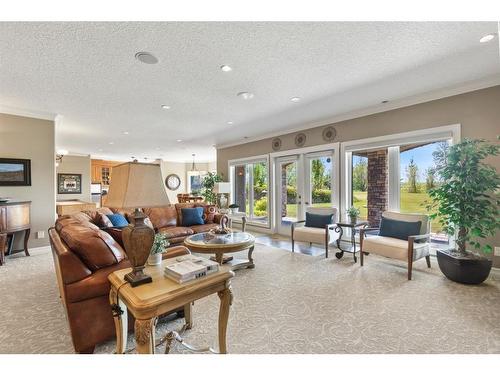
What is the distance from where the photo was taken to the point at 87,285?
1.62 m

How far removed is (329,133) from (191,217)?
3.34m

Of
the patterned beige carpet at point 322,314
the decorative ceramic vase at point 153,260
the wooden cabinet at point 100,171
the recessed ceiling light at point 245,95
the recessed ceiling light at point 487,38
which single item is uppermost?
the recessed ceiling light at point 487,38

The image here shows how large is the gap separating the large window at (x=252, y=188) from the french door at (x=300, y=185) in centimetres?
40

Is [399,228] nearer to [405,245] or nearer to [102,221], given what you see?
[405,245]

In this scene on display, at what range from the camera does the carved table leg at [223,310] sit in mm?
1542

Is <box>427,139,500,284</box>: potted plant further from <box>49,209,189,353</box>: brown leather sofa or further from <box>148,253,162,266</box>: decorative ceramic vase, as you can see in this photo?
<box>49,209,189,353</box>: brown leather sofa

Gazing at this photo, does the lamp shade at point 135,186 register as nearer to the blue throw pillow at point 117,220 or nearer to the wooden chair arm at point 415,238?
the blue throw pillow at point 117,220

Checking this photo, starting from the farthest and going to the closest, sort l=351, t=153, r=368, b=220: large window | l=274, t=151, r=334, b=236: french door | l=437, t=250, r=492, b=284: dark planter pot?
l=274, t=151, r=334, b=236: french door → l=351, t=153, r=368, b=220: large window → l=437, t=250, r=492, b=284: dark planter pot

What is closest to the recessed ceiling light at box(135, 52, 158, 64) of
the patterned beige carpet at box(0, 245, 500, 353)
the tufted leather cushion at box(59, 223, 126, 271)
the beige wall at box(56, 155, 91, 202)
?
the tufted leather cushion at box(59, 223, 126, 271)

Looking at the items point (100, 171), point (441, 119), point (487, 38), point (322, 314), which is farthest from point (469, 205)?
point (100, 171)

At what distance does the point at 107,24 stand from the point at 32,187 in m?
3.80

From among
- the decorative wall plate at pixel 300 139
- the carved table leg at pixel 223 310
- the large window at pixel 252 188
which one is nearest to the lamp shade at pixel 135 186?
the carved table leg at pixel 223 310

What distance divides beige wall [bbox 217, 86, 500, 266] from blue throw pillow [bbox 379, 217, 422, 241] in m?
0.94

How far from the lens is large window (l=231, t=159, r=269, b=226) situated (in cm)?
649
